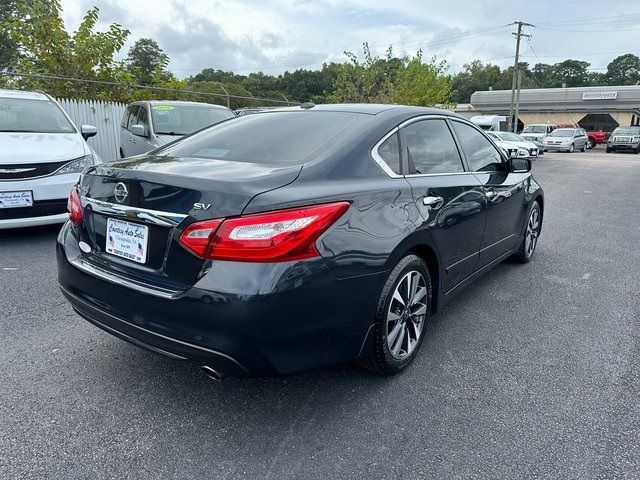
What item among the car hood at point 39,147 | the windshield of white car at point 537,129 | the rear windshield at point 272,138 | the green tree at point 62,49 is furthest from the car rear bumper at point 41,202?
the windshield of white car at point 537,129

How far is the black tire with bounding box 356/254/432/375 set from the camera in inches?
98.2

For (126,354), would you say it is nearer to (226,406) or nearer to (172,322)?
(226,406)

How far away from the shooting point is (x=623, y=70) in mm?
88375

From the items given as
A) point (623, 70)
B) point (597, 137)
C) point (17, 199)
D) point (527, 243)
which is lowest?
point (527, 243)

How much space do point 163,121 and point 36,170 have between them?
11.3 ft

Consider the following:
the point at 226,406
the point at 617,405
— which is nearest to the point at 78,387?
the point at 226,406

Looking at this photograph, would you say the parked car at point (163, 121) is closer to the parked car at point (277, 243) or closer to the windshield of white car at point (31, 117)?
the windshield of white car at point (31, 117)

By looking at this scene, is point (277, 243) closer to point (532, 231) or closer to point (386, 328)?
point (386, 328)

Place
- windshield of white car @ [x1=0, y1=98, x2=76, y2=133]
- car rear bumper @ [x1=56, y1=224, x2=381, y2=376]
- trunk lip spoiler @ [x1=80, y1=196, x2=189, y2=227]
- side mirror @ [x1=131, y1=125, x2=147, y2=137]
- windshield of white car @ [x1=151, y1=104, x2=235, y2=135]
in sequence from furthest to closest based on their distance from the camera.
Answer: windshield of white car @ [x1=151, y1=104, x2=235, y2=135]
side mirror @ [x1=131, y1=125, x2=147, y2=137]
windshield of white car @ [x1=0, y1=98, x2=76, y2=133]
trunk lip spoiler @ [x1=80, y1=196, x2=189, y2=227]
car rear bumper @ [x1=56, y1=224, x2=381, y2=376]

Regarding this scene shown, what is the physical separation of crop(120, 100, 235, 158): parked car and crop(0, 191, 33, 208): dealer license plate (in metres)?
2.88

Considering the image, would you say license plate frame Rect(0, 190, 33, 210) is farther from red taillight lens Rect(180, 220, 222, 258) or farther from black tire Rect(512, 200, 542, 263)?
black tire Rect(512, 200, 542, 263)

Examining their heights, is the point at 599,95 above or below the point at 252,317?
above

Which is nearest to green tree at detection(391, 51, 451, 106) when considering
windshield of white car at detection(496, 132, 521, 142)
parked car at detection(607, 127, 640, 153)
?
windshield of white car at detection(496, 132, 521, 142)

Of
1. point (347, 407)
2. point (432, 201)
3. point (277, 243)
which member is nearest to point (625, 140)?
point (432, 201)
